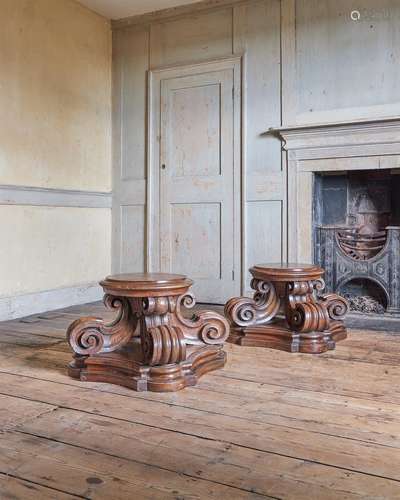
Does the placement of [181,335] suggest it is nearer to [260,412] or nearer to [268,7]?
[260,412]

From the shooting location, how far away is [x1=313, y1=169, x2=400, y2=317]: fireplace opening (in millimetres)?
3420

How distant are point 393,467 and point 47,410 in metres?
1.10

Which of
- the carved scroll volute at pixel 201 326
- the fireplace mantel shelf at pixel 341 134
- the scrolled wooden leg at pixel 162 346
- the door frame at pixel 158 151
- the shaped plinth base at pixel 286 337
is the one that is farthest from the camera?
the door frame at pixel 158 151

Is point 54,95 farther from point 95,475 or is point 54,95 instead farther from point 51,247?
point 95,475

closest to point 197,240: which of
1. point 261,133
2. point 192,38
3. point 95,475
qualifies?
point 261,133

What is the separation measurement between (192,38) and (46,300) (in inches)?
97.1

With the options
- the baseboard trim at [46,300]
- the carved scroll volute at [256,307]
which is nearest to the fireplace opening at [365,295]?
the carved scroll volute at [256,307]

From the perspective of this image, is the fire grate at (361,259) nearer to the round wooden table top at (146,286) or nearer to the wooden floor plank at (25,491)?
the round wooden table top at (146,286)

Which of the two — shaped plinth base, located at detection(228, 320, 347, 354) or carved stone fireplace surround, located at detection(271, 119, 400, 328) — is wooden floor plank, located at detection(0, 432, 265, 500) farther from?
carved stone fireplace surround, located at detection(271, 119, 400, 328)

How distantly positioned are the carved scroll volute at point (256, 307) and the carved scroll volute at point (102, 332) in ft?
2.31

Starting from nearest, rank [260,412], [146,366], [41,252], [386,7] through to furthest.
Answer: [260,412], [146,366], [386,7], [41,252]

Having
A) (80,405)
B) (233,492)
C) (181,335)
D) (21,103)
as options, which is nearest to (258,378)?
(181,335)

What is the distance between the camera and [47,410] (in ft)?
5.36

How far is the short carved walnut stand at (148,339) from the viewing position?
1.87m
